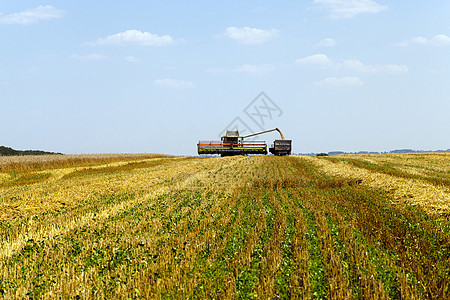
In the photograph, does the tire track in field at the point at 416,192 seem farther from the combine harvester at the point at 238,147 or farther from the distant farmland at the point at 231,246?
the combine harvester at the point at 238,147

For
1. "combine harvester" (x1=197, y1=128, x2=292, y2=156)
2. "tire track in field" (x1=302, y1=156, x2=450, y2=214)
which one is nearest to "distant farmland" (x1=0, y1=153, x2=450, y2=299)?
"tire track in field" (x1=302, y1=156, x2=450, y2=214)

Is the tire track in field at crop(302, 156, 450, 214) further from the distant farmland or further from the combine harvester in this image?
the combine harvester

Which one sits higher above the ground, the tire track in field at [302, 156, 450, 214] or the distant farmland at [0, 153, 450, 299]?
the tire track in field at [302, 156, 450, 214]

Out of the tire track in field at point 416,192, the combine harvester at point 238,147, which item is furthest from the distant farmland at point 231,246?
the combine harvester at point 238,147

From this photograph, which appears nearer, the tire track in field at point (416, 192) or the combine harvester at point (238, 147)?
the tire track in field at point (416, 192)

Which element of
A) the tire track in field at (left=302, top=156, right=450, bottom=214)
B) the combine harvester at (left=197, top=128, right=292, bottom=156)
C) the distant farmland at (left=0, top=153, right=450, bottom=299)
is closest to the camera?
the distant farmland at (left=0, top=153, right=450, bottom=299)

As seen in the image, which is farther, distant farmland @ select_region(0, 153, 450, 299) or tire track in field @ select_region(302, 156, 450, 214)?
tire track in field @ select_region(302, 156, 450, 214)

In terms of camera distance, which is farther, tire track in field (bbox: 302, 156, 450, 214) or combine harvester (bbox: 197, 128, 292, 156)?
combine harvester (bbox: 197, 128, 292, 156)

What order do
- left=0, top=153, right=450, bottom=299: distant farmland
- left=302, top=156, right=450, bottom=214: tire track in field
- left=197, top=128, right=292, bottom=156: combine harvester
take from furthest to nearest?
left=197, top=128, right=292, bottom=156: combine harvester
left=302, top=156, right=450, bottom=214: tire track in field
left=0, top=153, right=450, bottom=299: distant farmland

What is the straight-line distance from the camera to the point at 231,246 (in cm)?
820

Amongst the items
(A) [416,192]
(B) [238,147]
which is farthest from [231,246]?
(B) [238,147]

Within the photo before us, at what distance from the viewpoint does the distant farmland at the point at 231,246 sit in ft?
20.1

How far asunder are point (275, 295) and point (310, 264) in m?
1.61

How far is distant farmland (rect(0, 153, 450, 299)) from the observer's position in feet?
20.1
